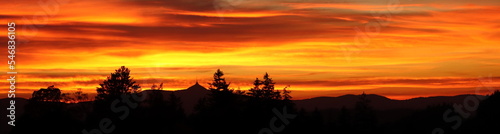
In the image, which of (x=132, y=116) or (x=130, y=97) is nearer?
(x=132, y=116)

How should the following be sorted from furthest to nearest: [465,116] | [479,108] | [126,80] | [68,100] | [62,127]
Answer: [465,116]
[479,108]
[126,80]
[68,100]
[62,127]

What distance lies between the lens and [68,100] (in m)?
112

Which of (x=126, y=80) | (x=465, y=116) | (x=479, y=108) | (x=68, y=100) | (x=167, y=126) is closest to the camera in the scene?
(x=167, y=126)

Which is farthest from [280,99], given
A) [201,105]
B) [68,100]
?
[68,100]

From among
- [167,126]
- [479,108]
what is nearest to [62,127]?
[167,126]

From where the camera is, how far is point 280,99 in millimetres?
123938

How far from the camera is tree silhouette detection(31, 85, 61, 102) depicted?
11050cm

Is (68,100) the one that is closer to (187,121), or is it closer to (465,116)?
(187,121)

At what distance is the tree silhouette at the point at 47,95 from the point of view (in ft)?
363

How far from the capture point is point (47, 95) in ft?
366

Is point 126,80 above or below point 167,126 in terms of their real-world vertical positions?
above

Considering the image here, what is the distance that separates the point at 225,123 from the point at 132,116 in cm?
1760

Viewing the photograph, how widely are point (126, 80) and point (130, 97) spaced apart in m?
10.7

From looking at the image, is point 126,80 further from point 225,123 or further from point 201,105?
point 225,123
